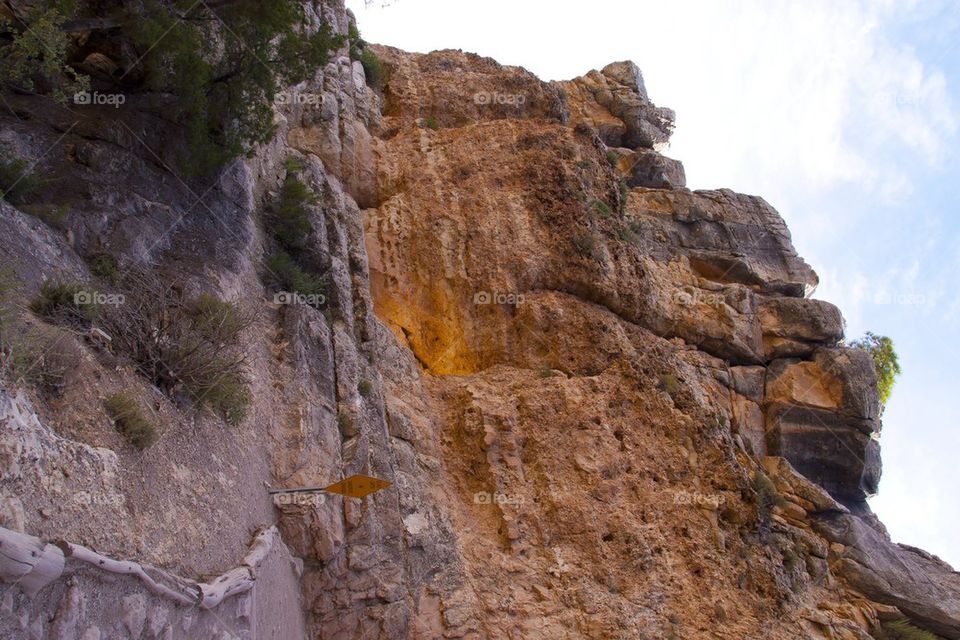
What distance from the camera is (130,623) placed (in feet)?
16.1

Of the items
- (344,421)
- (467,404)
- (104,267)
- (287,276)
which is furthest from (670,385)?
(104,267)

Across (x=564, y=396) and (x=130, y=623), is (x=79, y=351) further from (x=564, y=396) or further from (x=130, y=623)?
(x=564, y=396)

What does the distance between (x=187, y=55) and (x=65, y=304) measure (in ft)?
13.5

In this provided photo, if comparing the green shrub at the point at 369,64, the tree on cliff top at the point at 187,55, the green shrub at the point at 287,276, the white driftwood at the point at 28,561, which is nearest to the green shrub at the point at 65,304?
the white driftwood at the point at 28,561

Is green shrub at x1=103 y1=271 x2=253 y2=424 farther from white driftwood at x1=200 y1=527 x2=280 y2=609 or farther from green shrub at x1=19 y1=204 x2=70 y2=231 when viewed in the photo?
white driftwood at x1=200 y1=527 x2=280 y2=609

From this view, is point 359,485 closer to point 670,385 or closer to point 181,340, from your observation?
point 181,340

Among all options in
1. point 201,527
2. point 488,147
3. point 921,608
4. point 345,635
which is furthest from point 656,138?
Answer: point 201,527

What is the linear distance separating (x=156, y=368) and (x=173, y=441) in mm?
774

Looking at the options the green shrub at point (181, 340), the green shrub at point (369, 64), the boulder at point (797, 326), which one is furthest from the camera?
the green shrub at point (369, 64)

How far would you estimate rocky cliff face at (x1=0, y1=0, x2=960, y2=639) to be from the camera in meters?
→ 6.52

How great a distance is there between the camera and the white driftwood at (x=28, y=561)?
12.7 feet

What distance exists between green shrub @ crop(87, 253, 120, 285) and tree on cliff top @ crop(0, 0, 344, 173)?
7.44ft

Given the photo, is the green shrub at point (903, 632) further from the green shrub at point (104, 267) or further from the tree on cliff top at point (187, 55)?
the green shrub at point (104, 267)

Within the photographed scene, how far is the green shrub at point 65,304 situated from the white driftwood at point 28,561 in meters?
2.82
